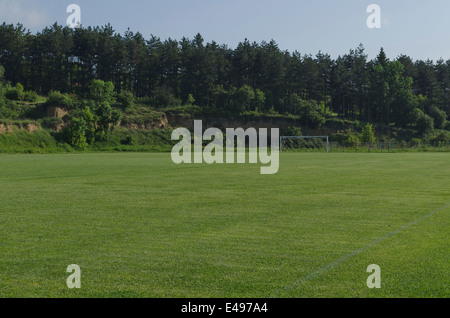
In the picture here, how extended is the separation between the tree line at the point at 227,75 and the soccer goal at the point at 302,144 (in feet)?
64.3

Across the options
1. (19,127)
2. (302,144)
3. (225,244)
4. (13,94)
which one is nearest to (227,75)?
(302,144)

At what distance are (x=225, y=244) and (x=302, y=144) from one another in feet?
260

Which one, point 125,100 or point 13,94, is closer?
point 13,94

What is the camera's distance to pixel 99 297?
4.84 metres

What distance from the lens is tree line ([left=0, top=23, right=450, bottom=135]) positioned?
10524 cm

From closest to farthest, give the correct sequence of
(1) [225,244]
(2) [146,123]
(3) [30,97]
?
(1) [225,244] < (3) [30,97] < (2) [146,123]

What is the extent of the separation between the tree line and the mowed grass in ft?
306

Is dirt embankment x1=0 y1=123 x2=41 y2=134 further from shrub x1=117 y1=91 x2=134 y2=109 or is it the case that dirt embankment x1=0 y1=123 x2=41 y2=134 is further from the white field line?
the white field line

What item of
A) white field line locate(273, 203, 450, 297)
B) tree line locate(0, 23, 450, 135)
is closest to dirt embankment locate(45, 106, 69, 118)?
tree line locate(0, 23, 450, 135)

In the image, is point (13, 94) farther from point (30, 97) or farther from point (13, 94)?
point (30, 97)

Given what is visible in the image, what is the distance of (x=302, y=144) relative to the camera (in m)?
85.1

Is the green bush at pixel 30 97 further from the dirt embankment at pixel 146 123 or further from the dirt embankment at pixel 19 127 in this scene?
the dirt embankment at pixel 146 123

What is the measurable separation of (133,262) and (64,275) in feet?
3.05

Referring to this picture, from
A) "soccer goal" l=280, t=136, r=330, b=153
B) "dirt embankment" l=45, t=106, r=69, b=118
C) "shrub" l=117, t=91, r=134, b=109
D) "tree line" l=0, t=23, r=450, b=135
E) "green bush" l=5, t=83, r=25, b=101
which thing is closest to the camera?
"soccer goal" l=280, t=136, r=330, b=153
